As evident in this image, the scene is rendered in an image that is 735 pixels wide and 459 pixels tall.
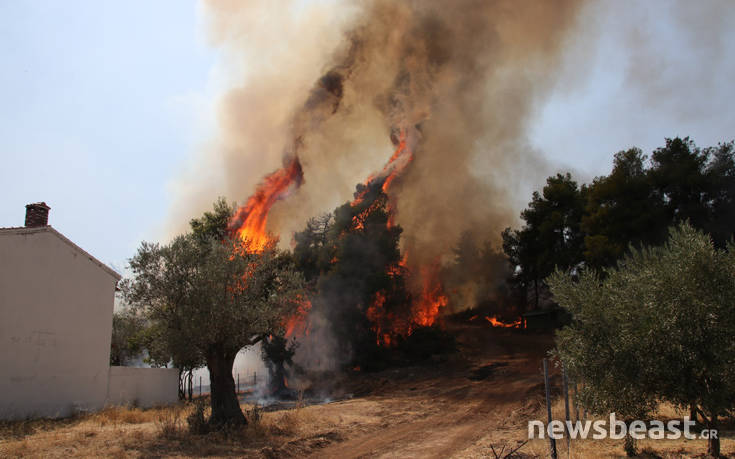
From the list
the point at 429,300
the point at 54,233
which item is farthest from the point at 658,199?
the point at 54,233

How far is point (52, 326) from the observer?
24.0 m

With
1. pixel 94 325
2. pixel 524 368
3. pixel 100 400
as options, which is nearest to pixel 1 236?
pixel 94 325

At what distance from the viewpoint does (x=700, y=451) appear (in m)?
14.2

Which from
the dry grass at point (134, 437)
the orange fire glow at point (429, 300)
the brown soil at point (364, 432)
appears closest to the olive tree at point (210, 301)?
the dry grass at point (134, 437)

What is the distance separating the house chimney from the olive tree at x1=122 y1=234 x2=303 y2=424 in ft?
32.5

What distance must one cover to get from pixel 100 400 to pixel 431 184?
4466 cm

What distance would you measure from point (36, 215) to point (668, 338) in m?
29.1

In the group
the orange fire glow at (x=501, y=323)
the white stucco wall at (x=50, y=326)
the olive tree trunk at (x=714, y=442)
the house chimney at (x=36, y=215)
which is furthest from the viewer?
the orange fire glow at (x=501, y=323)

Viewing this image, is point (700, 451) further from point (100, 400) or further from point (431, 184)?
point (431, 184)

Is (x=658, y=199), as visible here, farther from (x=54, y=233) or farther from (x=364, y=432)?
(x=54, y=233)

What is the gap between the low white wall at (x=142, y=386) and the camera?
27094mm

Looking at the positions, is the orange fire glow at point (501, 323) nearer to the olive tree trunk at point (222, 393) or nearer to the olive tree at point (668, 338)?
the olive tree trunk at point (222, 393)

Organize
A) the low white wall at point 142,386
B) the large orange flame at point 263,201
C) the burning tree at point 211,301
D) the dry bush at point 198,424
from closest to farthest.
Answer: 1. the dry bush at point 198,424
2. the burning tree at point 211,301
3. the low white wall at point 142,386
4. the large orange flame at point 263,201

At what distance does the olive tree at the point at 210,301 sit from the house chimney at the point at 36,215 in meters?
9.90
